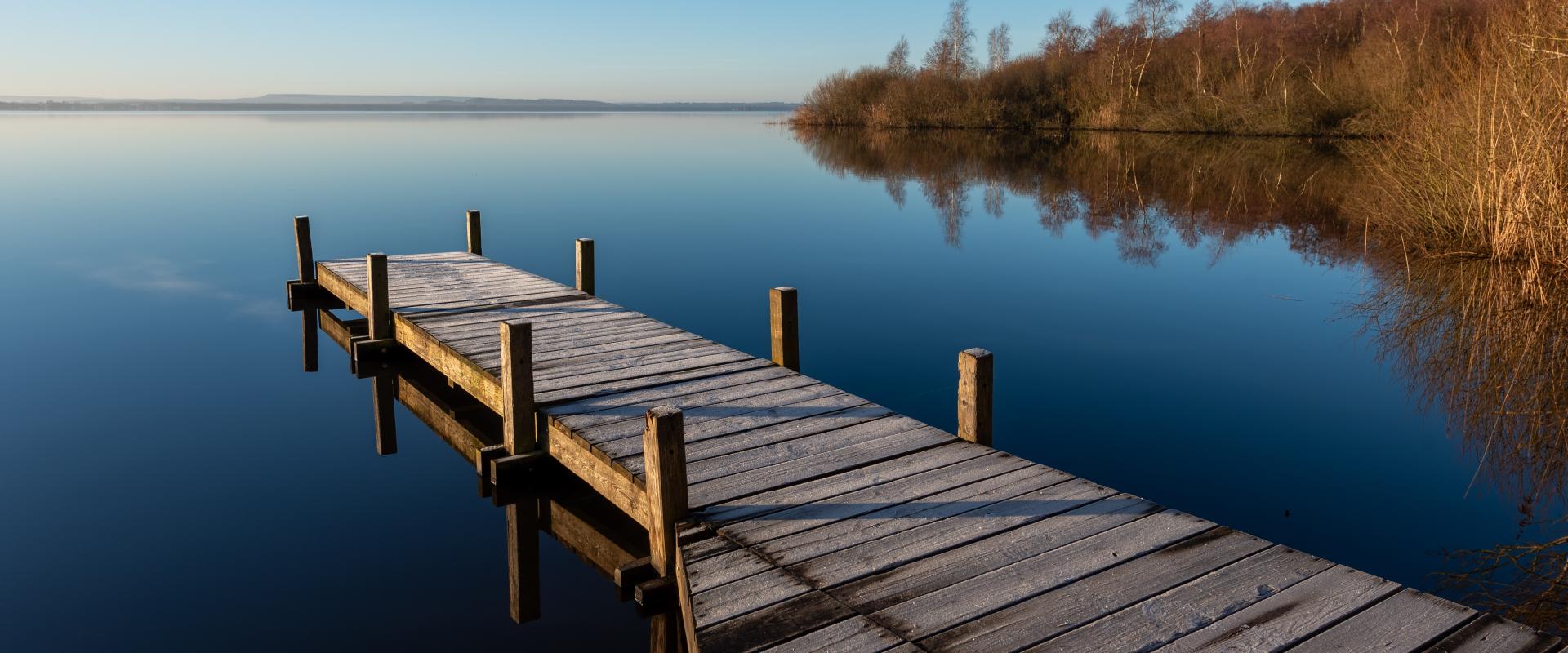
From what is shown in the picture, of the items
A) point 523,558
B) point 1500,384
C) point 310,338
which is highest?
point 1500,384

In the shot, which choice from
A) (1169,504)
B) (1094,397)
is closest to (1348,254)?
(1094,397)

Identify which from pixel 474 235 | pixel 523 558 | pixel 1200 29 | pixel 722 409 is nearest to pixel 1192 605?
pixel 722 409

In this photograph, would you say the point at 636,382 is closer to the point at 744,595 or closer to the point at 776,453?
the point at 776,453

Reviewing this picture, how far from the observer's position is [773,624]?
4184mm

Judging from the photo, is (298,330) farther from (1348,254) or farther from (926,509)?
(1348,254)

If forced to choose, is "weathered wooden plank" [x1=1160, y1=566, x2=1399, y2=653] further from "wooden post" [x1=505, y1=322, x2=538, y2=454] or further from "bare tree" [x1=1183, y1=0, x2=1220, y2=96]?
"bare tree" [x1=1183, y1=0, x2=1220, y2=96]

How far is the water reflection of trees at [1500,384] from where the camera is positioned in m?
5.97

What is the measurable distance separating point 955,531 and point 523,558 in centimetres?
293

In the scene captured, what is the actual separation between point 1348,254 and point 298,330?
15.8 metres

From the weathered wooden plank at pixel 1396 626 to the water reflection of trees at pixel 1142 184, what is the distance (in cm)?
1387

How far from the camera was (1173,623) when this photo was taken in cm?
411

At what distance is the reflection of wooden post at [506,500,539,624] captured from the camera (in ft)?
19.2

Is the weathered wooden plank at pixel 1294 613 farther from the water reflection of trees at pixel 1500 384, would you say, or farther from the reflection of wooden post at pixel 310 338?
the reflection of wooden post at pixel 310 338

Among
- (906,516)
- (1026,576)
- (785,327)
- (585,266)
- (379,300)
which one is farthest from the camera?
(585,266)
